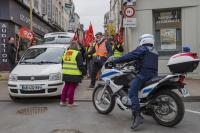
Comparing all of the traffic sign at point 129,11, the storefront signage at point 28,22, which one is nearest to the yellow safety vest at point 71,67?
the traffic sign at point 129,11

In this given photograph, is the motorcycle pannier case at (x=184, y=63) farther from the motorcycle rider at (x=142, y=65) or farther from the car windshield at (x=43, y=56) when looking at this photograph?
the car windshield at (x=43, y=56)

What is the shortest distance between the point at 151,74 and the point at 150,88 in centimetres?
27

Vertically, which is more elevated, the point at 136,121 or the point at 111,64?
the point at 111,64

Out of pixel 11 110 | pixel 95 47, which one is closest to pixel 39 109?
pixel 11 110

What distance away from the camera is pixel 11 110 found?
10102mm

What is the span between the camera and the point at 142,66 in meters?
8.01

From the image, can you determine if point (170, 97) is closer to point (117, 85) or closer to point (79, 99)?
point (117, 85)

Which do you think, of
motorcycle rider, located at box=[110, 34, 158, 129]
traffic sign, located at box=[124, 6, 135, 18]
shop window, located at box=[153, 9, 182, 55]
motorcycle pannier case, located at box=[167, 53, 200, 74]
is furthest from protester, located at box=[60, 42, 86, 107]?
shop window, located at box=[153, 9, 182, 55]

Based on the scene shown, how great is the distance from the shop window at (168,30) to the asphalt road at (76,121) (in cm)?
646

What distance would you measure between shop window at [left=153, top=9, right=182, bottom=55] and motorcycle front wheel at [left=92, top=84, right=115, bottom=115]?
7.89m

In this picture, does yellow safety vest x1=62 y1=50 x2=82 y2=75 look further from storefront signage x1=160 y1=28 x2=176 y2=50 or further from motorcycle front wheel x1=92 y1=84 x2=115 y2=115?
storefront signage x1=160 y1=28 x2=176 y2=50

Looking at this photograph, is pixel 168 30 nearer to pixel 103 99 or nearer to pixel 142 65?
pixel 103 99

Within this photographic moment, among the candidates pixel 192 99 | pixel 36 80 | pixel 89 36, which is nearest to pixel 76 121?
pixel 36 80

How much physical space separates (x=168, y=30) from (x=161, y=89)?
9.19 metres
